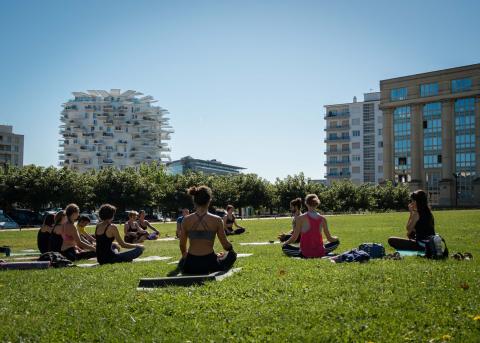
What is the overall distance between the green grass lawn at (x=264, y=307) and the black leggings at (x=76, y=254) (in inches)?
184

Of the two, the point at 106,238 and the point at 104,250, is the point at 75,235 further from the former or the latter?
the point at 106,238

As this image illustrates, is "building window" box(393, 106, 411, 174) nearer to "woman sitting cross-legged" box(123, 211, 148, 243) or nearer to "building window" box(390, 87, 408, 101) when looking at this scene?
"building window" box(390, 87, 408, 101)

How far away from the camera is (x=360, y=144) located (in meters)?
151

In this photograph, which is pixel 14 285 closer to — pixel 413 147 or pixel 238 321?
pixel 238 321

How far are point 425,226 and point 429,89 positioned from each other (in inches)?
4186

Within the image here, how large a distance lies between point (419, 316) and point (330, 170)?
150 metres

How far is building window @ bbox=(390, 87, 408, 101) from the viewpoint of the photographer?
115 meters

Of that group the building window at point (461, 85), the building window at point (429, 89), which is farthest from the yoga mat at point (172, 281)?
the building window at point (429, 89)

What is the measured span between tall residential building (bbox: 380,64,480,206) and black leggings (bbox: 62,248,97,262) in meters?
99.6

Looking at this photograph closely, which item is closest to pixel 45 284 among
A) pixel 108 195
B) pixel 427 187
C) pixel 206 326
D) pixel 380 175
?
pixel 206 326

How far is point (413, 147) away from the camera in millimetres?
112875

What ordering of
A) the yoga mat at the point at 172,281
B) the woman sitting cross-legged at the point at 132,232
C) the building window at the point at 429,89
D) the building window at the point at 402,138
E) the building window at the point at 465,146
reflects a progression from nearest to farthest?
the yoga mat at the point at 172,281
the woman sitting cross-legged at the point at 132,232
the building window at the point at 465,146
the building window at the point at 429,89
the building window at the point at 402,138

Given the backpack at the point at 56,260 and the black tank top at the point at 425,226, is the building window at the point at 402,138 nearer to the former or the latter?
the black tank top at the point at 425,226

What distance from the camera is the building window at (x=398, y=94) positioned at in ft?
376
